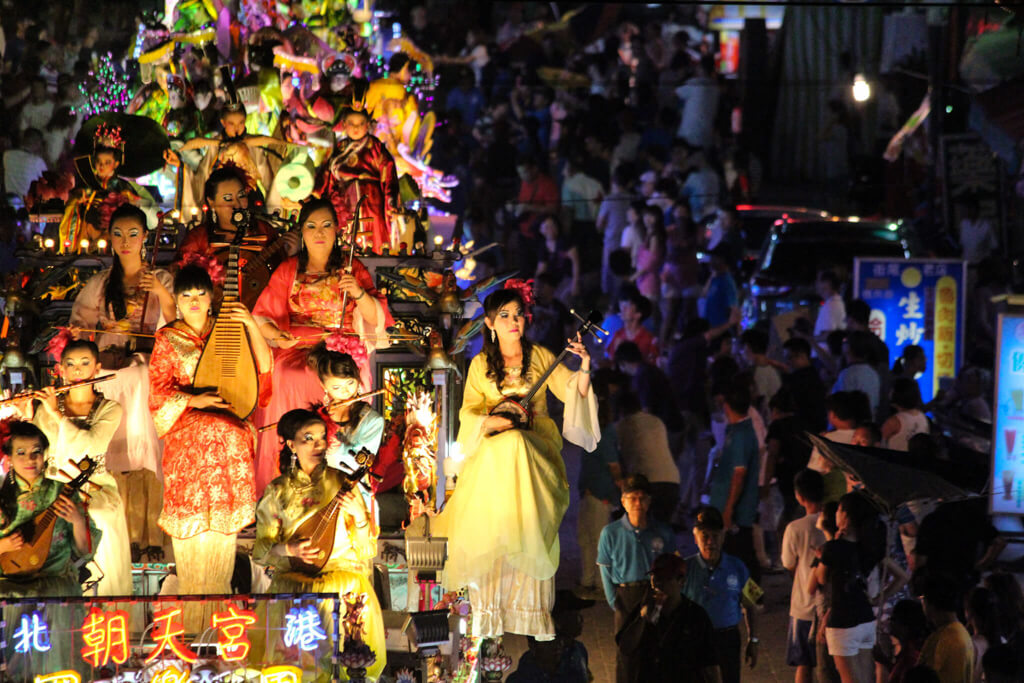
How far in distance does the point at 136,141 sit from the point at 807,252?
8758mm

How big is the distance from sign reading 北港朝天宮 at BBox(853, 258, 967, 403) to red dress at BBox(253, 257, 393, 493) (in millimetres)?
6418

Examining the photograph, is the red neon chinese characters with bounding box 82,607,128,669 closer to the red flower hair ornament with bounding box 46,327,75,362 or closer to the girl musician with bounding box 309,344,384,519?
the girl musician with bounding box 309,344,384,519

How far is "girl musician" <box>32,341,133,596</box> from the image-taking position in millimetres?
8609

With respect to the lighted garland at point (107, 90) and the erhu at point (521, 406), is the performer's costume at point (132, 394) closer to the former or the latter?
the erhu at point (521, 406)

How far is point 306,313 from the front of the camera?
31.3 ft

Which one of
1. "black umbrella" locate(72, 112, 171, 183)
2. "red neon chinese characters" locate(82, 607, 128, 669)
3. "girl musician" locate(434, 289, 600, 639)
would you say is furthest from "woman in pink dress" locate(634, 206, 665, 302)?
"red neon chinese characters" locate(82, 607, 128, 669)

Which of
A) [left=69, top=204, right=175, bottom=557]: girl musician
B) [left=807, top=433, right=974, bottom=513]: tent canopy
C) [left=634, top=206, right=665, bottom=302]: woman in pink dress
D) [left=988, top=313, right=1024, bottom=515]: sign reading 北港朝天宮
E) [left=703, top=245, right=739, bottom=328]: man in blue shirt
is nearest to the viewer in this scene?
[left=807, top=433, right=974, bottom=513]: tent canopy

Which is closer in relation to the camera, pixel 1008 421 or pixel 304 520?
pixel 304 520

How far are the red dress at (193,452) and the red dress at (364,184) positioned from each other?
245cm

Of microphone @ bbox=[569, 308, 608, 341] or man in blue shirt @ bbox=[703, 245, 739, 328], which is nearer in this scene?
microphone @ bbox=[569, 308, 608, 341]

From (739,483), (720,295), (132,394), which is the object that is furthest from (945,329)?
(132,394)

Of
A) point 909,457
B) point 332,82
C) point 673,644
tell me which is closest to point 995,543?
point 909,457

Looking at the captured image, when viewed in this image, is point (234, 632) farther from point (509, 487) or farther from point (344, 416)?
point (509, 487)

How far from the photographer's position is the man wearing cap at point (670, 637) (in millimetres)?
7477
